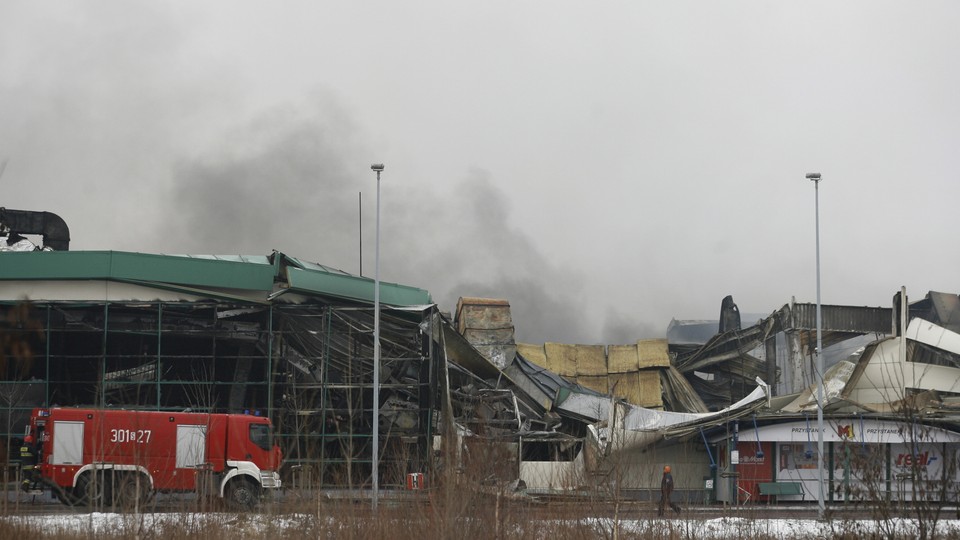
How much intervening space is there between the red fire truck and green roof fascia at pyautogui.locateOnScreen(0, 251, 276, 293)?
11.7 meters

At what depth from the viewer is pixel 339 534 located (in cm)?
2014

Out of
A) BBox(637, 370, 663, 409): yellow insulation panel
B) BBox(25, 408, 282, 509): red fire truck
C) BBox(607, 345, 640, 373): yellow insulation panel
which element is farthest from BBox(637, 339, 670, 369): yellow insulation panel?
BBox(25, 408, 282, 509): red fire truck

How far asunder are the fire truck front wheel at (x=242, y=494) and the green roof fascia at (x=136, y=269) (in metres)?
13.6

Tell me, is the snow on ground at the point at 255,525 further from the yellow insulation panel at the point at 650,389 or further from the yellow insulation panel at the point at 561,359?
the yellow insulation panel at the point at 561,359

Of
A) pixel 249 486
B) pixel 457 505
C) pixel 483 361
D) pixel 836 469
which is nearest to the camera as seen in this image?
pixel 457 505

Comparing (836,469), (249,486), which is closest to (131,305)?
(249,486)

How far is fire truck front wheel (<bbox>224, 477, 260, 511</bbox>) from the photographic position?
30.3 meters

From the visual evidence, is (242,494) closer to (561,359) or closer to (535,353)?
(535,353)

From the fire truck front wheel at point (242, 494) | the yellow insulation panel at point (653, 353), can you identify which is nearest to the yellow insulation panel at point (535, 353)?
the yellow insulation panel at point (653, 353)

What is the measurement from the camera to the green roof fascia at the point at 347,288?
43.4 meters

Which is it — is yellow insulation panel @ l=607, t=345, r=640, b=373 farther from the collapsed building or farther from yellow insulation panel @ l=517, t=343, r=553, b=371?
the collapsed building

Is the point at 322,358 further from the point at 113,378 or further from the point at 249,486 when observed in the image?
the point at 249,486

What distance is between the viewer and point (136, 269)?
1692 inches

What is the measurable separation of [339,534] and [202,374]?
25164 millimetres
